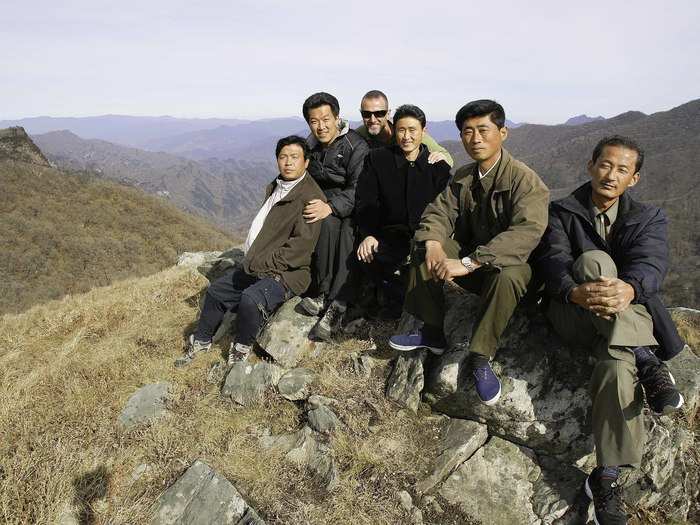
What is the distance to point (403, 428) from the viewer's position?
4727mm

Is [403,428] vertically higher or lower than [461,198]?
lower

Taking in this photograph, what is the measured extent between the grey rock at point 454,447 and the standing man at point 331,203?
6.95ft

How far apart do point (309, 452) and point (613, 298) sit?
3366 mm

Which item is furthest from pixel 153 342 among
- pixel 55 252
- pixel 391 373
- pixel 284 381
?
pixel 55 252

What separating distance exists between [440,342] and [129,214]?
137 feet

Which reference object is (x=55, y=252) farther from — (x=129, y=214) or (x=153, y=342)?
(x=153, y=342)

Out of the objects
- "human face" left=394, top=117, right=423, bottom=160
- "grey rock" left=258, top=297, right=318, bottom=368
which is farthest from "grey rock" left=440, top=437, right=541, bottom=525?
"human face" left=394, top=117, right=423, bottom=160

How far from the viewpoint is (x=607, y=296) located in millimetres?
3732

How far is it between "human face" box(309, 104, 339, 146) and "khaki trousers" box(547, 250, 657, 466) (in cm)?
393

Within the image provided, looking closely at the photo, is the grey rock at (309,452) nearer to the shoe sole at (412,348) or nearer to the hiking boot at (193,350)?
the shoe sole at (412,348)

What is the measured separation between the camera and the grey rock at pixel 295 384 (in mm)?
5270

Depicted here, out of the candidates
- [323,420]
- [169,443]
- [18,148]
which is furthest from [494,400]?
[18,148]

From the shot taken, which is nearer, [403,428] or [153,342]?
[403,428]

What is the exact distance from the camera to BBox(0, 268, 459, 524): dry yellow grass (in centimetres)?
400
